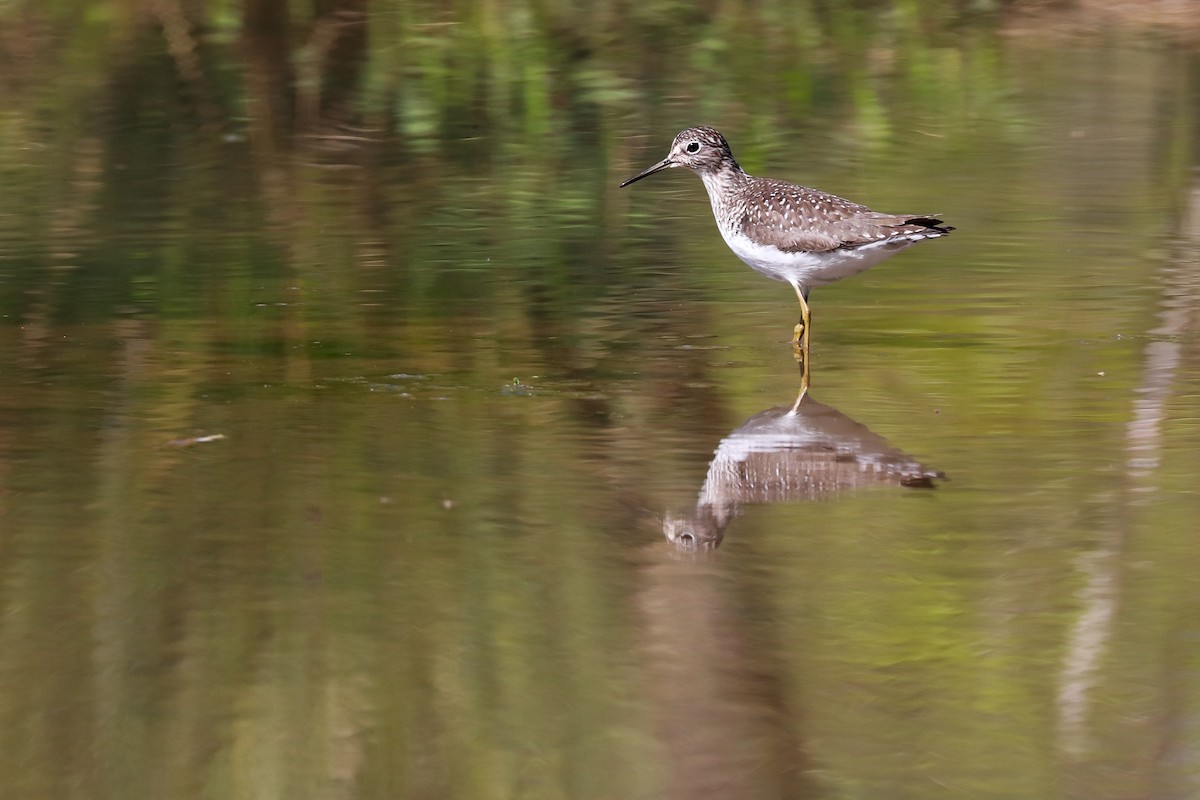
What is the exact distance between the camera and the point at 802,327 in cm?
905

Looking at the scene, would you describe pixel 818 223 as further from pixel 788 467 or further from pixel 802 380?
pixel 788 467

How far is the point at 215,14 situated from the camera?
770 inches

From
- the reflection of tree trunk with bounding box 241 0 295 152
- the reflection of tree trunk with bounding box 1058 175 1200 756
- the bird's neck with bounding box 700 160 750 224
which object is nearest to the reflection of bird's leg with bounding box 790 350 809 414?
the bird's neck with bounding box 700 160 750 224

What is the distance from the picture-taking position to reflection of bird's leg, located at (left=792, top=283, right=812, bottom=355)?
8.82m

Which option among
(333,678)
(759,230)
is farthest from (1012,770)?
(759,230)

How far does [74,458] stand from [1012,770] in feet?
13.5

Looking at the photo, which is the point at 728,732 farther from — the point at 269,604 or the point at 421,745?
the point at 269,604

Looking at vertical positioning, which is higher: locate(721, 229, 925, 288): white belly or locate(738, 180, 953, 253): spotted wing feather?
locate(738, 180, 953, 253): spotted wing feather

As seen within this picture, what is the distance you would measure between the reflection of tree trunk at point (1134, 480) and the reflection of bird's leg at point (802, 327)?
154cm

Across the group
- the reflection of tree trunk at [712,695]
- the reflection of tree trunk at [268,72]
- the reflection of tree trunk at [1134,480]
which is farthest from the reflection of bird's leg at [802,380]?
the reflection of tree trunk at [268,72]

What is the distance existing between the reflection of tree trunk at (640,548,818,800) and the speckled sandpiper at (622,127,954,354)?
3.01 meters

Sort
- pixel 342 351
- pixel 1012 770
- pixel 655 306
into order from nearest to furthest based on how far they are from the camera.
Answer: pixel 1012 770
pixel 342 351
pixel 655 306

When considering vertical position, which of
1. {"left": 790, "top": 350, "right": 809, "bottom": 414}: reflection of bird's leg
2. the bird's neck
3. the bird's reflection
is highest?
the bird's neck

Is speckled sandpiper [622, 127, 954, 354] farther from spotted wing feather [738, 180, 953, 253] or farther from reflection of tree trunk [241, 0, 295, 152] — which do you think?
reflection of tree trunk [241, 0, 295, 152]
